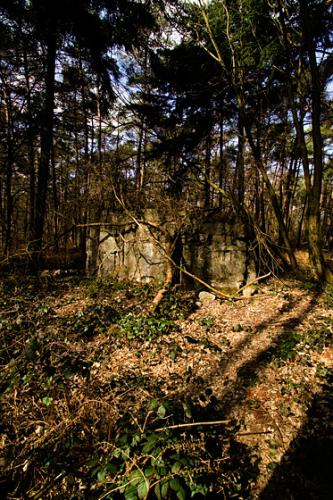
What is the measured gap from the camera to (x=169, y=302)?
544 centimetres

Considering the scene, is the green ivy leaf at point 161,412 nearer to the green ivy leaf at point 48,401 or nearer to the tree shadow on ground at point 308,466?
the tree shadow on ground at point 308,466

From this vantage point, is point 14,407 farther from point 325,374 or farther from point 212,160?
point 212,160

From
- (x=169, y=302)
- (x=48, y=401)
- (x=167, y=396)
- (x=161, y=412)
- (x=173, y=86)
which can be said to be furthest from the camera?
(x=173, y=86)

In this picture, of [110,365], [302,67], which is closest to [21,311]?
Result: [110,365]

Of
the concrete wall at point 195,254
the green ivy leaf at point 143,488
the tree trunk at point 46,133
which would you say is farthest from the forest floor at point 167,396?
the tree trunk at point 46,133

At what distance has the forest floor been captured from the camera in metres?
1.94

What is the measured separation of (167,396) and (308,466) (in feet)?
5.18

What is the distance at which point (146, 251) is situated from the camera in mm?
6887

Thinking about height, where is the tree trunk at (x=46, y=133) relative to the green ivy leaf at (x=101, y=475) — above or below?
above

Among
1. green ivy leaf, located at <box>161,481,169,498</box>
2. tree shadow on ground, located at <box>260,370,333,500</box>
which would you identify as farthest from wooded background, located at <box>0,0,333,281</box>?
green ivy leaf, located at <box>161,481,169,498</box>

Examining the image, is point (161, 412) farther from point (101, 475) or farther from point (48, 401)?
point (48, 401)

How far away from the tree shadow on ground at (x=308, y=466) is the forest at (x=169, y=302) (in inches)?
0.6

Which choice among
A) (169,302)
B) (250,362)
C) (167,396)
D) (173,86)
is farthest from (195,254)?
(173,86)

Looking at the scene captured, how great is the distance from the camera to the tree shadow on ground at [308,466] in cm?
210
